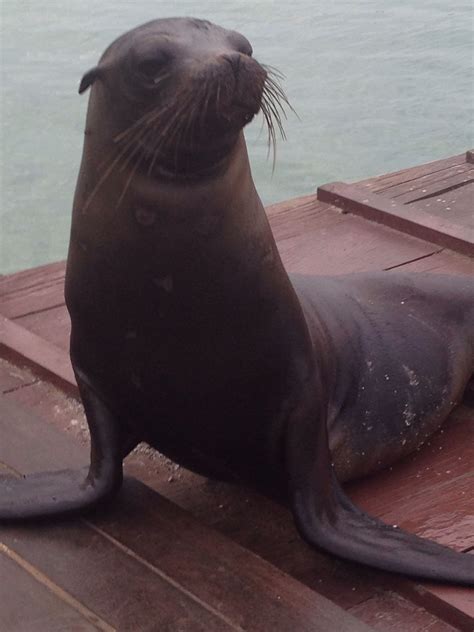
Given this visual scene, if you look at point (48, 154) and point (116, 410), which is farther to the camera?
point (48, 154)

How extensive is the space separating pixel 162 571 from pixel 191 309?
1.67 ft

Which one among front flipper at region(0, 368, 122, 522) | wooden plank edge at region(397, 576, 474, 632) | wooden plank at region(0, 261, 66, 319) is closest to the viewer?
wooden plank edge at region(397, 576, 474, 632)

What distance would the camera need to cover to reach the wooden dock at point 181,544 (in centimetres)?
219

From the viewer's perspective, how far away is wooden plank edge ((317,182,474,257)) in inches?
165

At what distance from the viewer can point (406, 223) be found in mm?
4375

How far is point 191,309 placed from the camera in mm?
2383

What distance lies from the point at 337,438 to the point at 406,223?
1.70 metres

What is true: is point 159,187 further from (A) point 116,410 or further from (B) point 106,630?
(B) point 106,630

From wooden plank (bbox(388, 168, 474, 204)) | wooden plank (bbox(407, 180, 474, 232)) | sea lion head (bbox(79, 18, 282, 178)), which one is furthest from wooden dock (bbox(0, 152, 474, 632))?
wooden plank (bbox(388, 168, 474, 204))

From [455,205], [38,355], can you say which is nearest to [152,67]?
[38,355]

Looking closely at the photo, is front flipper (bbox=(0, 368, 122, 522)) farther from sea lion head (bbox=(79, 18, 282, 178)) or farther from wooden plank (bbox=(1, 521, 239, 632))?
sea lion head (bbox=(79, 18, 282, 178))

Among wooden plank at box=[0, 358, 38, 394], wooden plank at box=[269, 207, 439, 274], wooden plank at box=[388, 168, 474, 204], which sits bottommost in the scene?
wooden plank at box=[388, 168, 474, 204]

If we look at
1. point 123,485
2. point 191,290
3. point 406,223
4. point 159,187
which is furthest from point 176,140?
point 406,223

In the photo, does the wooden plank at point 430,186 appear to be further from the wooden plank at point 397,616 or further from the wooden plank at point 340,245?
the wooden plank at point 397,616
